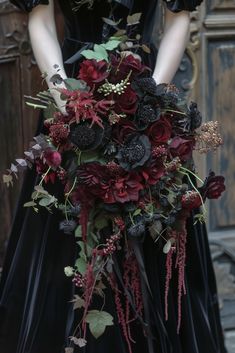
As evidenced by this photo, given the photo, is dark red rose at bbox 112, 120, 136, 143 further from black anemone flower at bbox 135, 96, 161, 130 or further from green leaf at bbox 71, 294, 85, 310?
green leaf at bbox 71, 294, 85, 310

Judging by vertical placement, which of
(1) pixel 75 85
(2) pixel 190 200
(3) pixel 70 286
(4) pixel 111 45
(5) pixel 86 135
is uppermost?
(4) pixel 111 45

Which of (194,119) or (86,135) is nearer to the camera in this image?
(86,135)

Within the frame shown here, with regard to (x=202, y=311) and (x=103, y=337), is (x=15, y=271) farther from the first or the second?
(x=202, y=311)

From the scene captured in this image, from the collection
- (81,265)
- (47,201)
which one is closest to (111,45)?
(47,201)

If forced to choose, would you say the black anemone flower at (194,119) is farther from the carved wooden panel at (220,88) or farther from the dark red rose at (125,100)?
the carved wooden panel at (220,88)

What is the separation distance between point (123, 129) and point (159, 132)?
0.08 m

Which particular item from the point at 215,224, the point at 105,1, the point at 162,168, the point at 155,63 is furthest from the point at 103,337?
the point at 215,224

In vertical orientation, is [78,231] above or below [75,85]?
below

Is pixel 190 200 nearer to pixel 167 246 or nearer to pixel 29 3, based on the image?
pixel 167 246

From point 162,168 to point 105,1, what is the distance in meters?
0.46

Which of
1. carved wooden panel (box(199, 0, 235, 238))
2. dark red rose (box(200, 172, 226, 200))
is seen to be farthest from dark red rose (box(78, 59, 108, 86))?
carved wooden panel (box(199, 0, 235, 238))

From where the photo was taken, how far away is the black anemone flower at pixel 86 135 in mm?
1517

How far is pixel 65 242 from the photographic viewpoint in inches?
72.9

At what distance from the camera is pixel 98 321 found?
1.67 metres
